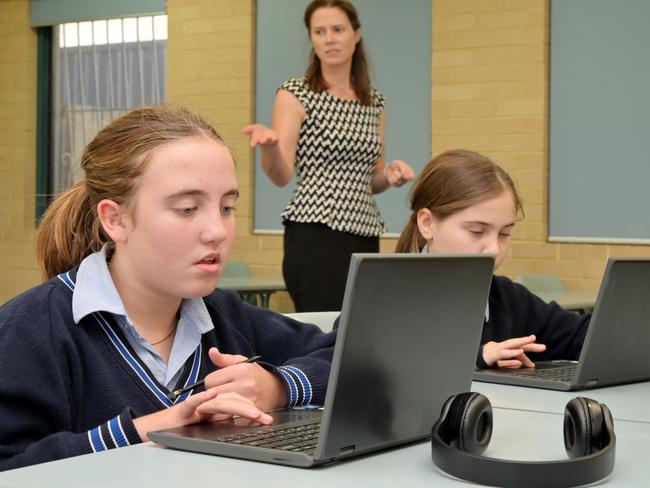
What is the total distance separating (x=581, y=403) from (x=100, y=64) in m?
7.10

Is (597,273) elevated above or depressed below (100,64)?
below

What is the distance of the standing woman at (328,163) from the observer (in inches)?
134

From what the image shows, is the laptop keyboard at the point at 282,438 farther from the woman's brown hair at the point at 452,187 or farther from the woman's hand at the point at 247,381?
the woman's brown hair at the point at 452,187

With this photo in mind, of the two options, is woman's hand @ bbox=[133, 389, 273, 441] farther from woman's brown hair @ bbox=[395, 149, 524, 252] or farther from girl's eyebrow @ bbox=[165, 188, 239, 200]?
woman's brown hair @ bbox=[395, 149, 524, 252]

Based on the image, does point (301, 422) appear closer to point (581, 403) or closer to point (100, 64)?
point (581, 403)

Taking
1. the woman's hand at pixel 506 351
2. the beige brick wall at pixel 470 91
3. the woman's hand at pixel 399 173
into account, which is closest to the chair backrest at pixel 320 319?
the woman's hand at pixel 506 351

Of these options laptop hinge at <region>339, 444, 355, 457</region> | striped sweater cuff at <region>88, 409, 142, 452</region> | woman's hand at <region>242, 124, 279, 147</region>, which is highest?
woman's hand at <region>242, 124, 279, 147</region>

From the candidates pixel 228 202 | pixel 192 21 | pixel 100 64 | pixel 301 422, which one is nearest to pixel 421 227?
pixel 228 202

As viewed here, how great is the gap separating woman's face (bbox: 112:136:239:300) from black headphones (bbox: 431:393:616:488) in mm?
451

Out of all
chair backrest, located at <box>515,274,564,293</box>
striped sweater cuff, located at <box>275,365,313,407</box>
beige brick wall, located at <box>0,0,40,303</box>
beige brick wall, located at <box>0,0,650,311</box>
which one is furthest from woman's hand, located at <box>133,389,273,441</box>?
beige brick wall, located at <box>0,0,40,303</box>

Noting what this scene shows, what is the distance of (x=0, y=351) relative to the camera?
4.48 ft

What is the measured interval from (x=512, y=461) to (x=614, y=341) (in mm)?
819

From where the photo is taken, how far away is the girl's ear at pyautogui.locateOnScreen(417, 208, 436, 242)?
2.58 m

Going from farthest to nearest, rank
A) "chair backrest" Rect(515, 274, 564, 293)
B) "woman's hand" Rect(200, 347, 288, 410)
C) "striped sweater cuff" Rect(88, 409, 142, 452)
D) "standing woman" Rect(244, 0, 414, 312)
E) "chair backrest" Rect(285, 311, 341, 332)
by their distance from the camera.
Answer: "chair backrest" Rect(515, 274, 564, 293) → "standing woman" Rect(244, 0, 414, 312) → "chair backrest" Rect(285, 311, 341, 332) → "woman's hand" Rect(200, 347, 288, 410) → "striped sweater cuff" Rect(88, 409, 142, 452)
